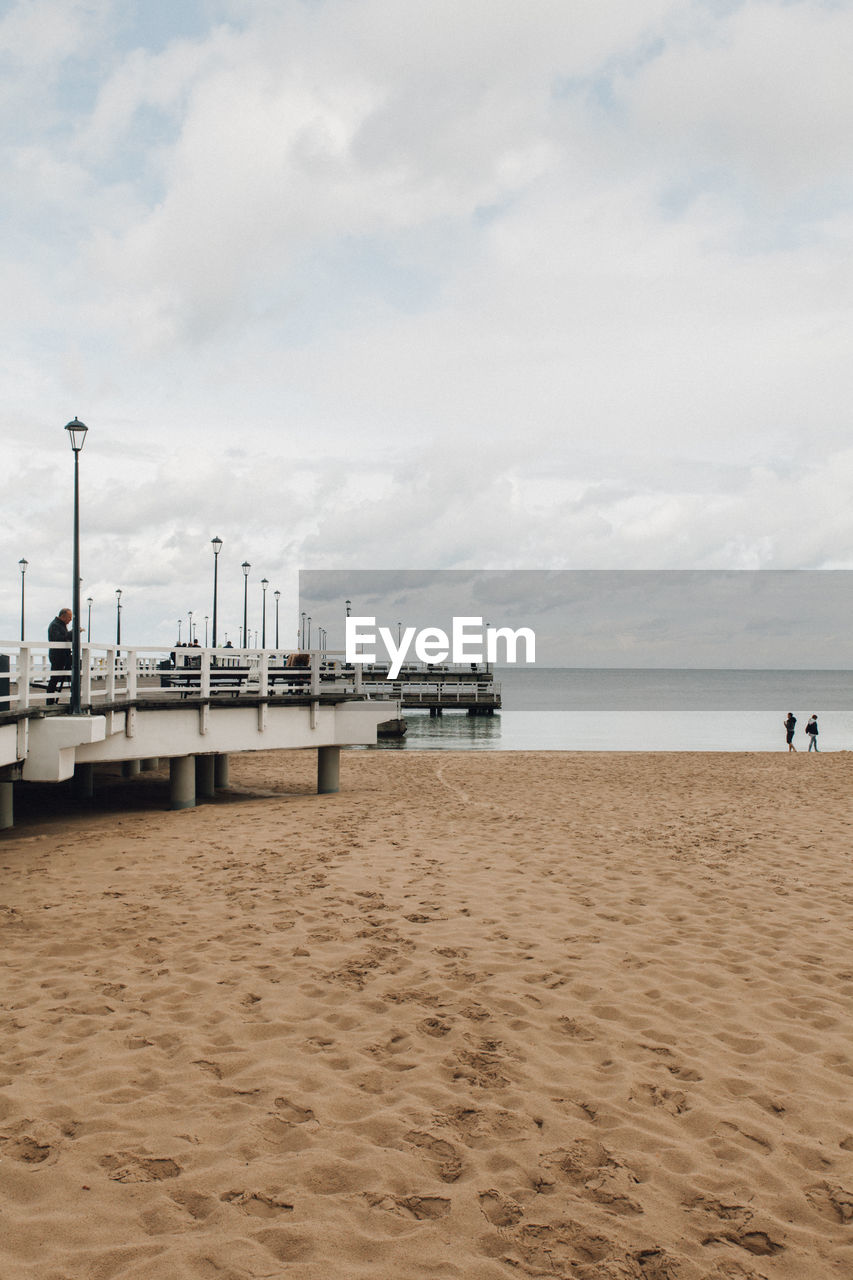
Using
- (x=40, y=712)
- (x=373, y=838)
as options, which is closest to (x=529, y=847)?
(x=373, y=838)

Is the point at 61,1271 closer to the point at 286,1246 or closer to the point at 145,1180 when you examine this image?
the point at 145,1180

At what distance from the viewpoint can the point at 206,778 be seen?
17.7m

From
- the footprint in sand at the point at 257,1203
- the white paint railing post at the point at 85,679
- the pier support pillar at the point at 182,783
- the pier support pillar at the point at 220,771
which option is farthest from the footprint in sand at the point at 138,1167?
the pier support pillar at the point at 220,771

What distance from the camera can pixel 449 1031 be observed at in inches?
212

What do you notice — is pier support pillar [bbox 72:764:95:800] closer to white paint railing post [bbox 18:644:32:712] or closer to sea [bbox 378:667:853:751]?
white paint railing post [bbox 18:644:32:712]

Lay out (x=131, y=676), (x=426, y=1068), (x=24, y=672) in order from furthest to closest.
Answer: (x=131, y=676)
(x=24, y=672)
(x=426, y=1068)

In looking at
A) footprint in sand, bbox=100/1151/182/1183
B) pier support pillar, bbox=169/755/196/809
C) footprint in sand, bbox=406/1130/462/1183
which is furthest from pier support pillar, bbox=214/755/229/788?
footprint in sand, bbox=406/1130/462/1183

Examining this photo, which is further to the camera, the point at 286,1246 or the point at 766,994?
the point at 766,994

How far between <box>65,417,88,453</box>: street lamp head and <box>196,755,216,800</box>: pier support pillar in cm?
742

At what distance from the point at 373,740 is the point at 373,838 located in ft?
15.4

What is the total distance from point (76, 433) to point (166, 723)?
16.5 ft

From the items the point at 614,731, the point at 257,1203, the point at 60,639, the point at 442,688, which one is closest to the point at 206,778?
the point at 60,639

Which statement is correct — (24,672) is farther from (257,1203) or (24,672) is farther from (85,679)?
(257,1203)

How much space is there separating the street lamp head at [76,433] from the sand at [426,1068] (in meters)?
6.42
